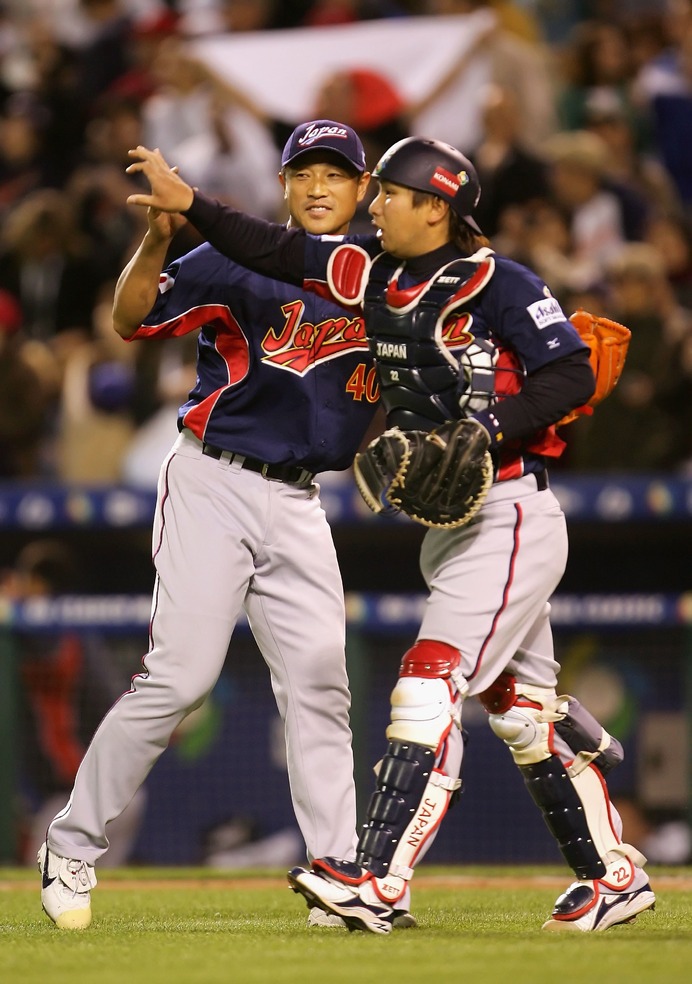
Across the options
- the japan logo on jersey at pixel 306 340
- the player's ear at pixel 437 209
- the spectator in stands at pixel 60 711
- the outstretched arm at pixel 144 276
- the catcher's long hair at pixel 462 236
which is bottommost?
the spectator in stands at pixel 60 711

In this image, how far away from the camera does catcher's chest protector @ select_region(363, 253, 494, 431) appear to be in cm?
378

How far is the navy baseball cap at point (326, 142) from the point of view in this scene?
421cm

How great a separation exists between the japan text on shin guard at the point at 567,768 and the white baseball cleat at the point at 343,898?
52cm

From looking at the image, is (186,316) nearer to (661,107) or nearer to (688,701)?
(688,701)

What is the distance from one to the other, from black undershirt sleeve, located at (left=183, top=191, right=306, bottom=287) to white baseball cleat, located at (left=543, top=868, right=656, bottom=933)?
1595mm

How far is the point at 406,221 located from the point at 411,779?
1252 millimetres

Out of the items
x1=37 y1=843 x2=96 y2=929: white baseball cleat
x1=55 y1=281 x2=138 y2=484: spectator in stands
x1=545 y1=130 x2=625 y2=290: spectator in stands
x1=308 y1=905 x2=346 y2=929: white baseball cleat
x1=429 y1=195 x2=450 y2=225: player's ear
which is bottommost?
x1=55 y1=281 x2=138 y2=484: spectator in stands

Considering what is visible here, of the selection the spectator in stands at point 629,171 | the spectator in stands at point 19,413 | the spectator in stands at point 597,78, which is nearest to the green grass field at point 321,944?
the spectator in stands at point 19,413

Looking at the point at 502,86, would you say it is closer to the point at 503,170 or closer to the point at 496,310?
the point at 503,170

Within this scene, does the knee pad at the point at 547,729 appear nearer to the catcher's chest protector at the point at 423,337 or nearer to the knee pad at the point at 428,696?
the knee pad at the point at 428,696

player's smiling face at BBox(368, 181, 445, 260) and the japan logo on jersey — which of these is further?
the japan logo on jersey

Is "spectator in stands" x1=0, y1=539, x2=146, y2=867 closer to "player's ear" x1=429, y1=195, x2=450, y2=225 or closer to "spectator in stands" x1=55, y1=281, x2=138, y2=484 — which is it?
"spectator in stands" x1=55, y1=281, x2=138, y2=484

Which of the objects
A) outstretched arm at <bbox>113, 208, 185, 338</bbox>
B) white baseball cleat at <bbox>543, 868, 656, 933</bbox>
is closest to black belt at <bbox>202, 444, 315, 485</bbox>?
outstretched arm at <bbox>113, 208, 185, 338</bbox>

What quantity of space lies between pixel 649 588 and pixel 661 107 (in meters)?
3.21
